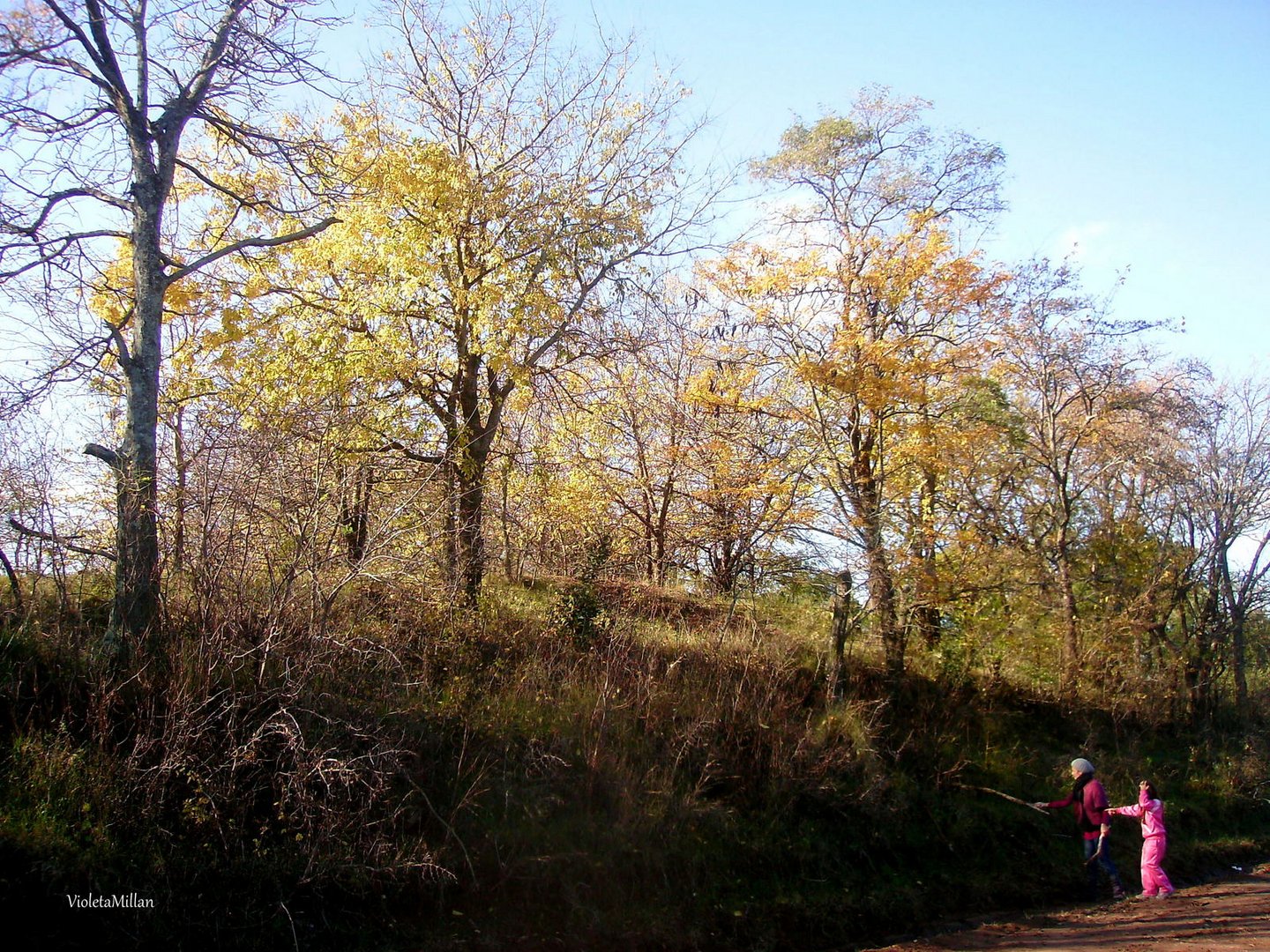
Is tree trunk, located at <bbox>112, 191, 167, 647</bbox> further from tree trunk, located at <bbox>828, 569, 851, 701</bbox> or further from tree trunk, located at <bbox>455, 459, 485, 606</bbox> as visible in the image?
tree trunk, located at <bbox>828, 569, 851, 701</bbox>

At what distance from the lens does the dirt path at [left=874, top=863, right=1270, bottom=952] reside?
951 centimetres

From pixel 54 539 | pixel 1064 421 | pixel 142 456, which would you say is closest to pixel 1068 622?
pixel 1064 421

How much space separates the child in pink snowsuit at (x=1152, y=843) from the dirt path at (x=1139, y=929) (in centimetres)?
18

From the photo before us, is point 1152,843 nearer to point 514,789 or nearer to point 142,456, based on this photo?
point 514,789

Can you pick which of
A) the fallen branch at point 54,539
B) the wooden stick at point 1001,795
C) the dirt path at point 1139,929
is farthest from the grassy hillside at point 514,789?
the fallen branch at point 54,539

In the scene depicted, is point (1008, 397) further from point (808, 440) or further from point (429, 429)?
point (429, 429)

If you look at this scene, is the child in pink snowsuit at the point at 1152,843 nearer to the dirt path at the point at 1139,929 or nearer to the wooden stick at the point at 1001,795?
the dirt path at the point at 1139,929

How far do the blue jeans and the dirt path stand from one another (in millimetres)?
260

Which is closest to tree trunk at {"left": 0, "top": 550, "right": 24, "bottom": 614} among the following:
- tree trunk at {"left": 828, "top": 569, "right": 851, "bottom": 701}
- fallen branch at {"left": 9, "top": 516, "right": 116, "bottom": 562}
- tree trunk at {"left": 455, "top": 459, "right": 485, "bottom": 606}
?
fallen branch at {"left": 9, "top": 516, "right": 116, "bottom": 562}

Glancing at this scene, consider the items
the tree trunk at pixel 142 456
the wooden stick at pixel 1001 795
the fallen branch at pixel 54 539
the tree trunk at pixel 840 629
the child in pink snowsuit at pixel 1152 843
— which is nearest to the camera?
the fallen branch at pixel 54 539

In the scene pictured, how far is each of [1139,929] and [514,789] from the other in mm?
8068

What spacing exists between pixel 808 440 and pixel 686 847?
311 inches

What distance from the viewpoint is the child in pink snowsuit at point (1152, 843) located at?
38.9 feet

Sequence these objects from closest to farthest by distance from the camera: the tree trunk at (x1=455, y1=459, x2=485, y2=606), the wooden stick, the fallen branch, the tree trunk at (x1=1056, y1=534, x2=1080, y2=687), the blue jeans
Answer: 1. the fallen branch
2. the tree trunk at (x1=455, y1=459, x2=485, y2=606)
3. the blue jeans
4. the wooden stick
5. the tree trunk at (x1=1056, y1=534, x2=1080, y2=687)
